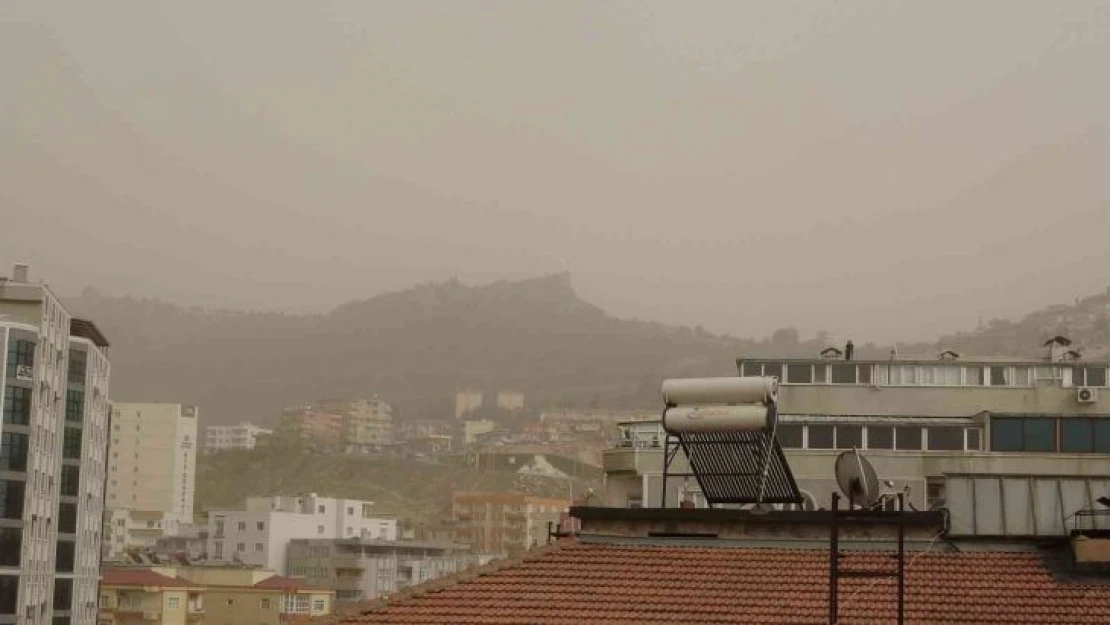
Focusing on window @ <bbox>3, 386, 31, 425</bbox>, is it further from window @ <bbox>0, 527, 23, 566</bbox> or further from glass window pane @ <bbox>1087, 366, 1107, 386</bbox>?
glass window pane @ <bbox>1087, 366, 1107, 386</bbox>

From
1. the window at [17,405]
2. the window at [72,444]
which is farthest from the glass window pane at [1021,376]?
the window at [72,444]

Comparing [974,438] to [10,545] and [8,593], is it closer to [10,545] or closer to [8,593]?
[10,545]

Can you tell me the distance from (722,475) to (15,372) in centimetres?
9486

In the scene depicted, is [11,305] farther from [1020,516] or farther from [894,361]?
[1020,516]

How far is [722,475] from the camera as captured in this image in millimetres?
38562

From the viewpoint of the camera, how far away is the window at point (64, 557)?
136 meters

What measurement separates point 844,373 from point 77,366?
222 feet

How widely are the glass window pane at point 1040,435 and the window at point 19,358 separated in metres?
72.0

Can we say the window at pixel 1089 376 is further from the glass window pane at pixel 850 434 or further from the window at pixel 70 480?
the window at pixel 70 480

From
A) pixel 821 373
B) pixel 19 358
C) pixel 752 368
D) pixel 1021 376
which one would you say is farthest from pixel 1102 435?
pixel 19 358

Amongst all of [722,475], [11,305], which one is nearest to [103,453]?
[11,305]

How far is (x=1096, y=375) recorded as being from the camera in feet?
366

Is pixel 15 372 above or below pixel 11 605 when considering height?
above

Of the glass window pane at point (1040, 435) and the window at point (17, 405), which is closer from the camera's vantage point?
the glass window pane at point (1040, 435)
